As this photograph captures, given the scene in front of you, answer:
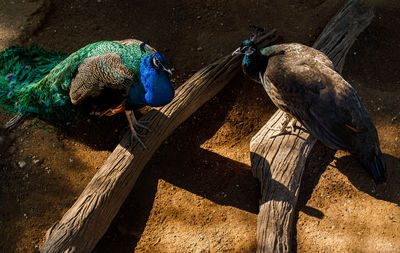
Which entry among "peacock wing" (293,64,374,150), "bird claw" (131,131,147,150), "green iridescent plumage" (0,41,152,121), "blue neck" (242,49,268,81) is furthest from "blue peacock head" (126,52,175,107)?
"peacock wing" (293,64,374,150)

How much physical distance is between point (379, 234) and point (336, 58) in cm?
241

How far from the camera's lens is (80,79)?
358 cm

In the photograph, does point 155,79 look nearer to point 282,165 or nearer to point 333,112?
point 282,165

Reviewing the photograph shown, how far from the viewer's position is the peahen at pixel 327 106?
342cm

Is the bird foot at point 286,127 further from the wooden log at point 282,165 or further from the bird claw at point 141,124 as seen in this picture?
the bird claw at point 141,124

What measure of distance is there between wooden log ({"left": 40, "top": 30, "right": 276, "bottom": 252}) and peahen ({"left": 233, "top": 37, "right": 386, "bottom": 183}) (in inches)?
38.0

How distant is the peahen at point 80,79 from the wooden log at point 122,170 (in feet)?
0.85

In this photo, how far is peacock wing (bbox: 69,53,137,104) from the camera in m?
3.47

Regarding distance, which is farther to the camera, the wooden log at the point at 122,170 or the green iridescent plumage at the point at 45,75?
the green iridescent plumage at the point at 45,75

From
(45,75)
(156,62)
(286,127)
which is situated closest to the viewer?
(156,62)

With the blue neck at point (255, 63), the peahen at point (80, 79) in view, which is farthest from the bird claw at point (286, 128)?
the peahen at point (80, 79)

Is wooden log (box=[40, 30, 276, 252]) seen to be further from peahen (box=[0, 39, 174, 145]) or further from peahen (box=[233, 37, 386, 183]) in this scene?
peahen (box=[233, 37, 386, 183])

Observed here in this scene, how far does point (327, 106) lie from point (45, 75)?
3.60 meters

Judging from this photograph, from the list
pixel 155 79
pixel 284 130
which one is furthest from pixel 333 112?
pixel 155 79
